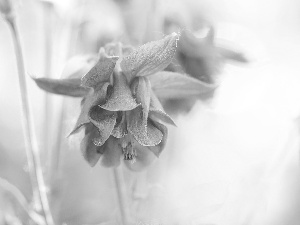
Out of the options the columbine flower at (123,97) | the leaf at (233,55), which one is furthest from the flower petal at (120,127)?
the leaf at (233,55)

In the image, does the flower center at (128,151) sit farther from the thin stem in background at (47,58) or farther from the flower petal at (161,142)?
the thin stem in background at (47,58)

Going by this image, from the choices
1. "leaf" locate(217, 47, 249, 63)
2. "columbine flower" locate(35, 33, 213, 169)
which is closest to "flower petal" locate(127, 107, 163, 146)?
"columbine flower" locate(35, 33, 213, 169)

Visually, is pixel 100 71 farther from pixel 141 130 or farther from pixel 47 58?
pixel 47 58

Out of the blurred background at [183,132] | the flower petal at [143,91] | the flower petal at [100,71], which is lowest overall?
the blurred background at [183,132]

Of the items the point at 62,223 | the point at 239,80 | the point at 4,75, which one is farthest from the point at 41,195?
the point at 4,75

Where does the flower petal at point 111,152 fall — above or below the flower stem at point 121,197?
above

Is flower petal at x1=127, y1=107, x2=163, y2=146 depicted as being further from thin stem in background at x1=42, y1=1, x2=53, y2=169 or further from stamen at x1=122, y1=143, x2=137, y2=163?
thin stem in background at x1=42, y1=1, x2=53, y2=169
